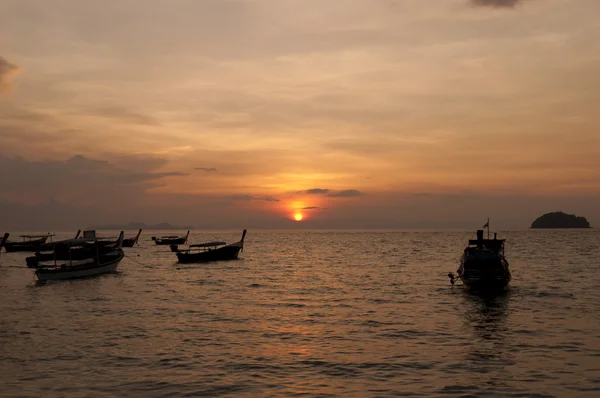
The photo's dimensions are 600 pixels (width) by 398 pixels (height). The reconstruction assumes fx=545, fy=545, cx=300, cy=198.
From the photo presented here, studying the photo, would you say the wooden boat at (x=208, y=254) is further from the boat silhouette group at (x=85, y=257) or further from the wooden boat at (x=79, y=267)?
the wooden boat at (x=79, y=267)

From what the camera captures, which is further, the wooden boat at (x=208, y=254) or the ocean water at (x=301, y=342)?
the wooden boat at (x=208, y=254)

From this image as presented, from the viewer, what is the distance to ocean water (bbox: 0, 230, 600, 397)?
61.0ft

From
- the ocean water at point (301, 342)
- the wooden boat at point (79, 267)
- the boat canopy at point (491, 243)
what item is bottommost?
the ocean water at point (301, 342)

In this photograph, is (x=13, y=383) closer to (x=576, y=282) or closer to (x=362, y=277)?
(x=362, y=277)

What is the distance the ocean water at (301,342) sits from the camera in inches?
732

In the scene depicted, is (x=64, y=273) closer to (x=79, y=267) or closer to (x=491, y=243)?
(x=79, y=267)

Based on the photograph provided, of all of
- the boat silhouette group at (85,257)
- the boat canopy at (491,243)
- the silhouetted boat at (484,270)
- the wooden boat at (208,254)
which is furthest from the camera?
the wooden boat at (208,254)

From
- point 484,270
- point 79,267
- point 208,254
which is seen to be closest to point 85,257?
point 79,267

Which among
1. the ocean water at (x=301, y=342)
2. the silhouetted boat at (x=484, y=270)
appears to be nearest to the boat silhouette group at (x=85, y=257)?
the ocean water at (x=301, y=342)

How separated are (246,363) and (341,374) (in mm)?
4086

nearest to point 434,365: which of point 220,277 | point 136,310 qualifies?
point 136,310

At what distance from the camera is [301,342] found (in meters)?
25.8

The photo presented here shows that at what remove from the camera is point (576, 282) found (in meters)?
54.9

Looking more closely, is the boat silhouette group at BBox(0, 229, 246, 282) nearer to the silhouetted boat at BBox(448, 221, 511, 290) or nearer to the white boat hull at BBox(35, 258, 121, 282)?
the white boat hull at BBox(35, 258, 121, 282)
